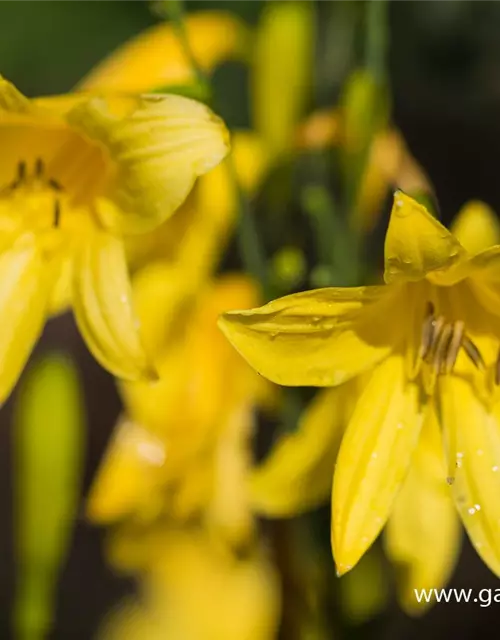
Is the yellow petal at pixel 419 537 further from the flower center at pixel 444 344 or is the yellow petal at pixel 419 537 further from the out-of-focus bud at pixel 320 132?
the out-of-focus bud at pixel 320 132

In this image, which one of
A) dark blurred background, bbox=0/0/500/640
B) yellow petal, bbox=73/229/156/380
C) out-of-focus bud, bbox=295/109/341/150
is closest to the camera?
yellow petal, bbox=73/229/156/380

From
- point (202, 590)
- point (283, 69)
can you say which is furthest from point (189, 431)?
point (202, 590)

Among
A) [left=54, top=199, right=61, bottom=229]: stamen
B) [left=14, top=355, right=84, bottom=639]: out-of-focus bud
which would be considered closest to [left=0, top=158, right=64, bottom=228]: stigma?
[left=54, top=199, right=61, bottom=229]: stamen

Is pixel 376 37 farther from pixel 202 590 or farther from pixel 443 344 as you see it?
pixel 202 590

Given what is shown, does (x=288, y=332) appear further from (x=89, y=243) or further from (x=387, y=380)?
(x=89, y=243)

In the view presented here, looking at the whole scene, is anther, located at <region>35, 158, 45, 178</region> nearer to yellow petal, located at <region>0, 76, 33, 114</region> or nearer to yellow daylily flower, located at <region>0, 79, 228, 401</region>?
yellow daylily flower, located at <region>0, 79, 228, 401</region>
